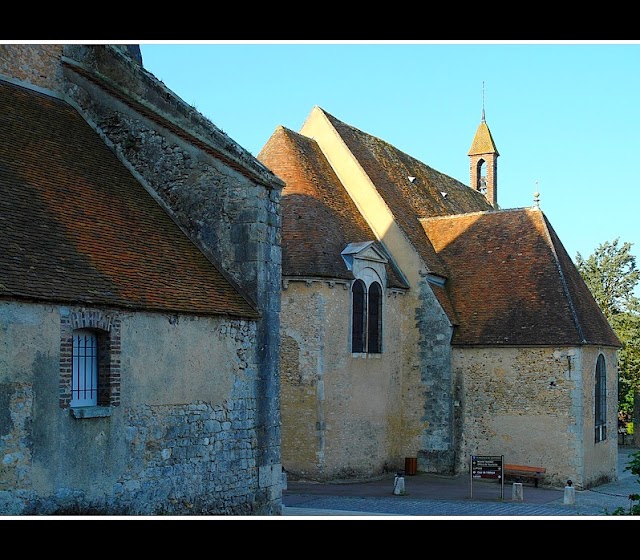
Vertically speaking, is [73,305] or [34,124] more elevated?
[34,124]

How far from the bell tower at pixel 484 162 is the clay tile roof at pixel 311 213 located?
816 inches

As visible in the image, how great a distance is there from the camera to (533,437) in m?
22.9

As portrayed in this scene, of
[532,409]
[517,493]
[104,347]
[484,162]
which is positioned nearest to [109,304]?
[104,347]

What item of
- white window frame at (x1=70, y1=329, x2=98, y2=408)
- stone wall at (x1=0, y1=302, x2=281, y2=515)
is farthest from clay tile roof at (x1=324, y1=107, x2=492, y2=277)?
white window frame at (x1=70, y1=329, x2=98, y2=408)

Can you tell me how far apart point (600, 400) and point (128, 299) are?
1749cm

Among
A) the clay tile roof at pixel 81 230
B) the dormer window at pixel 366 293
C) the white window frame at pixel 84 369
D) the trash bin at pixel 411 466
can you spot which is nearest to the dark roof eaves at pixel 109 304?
the clay tile roof at pixel 81 230

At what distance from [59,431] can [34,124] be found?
6247 mm

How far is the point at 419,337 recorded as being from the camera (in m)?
24.5

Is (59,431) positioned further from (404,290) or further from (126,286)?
(404,290)

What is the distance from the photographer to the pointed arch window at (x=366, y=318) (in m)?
22.7

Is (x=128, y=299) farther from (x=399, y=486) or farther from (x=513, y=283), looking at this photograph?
(x=513, y=283)

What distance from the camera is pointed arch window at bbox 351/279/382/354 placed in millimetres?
22688

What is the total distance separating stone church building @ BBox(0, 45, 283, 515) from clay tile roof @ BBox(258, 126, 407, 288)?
626cm
